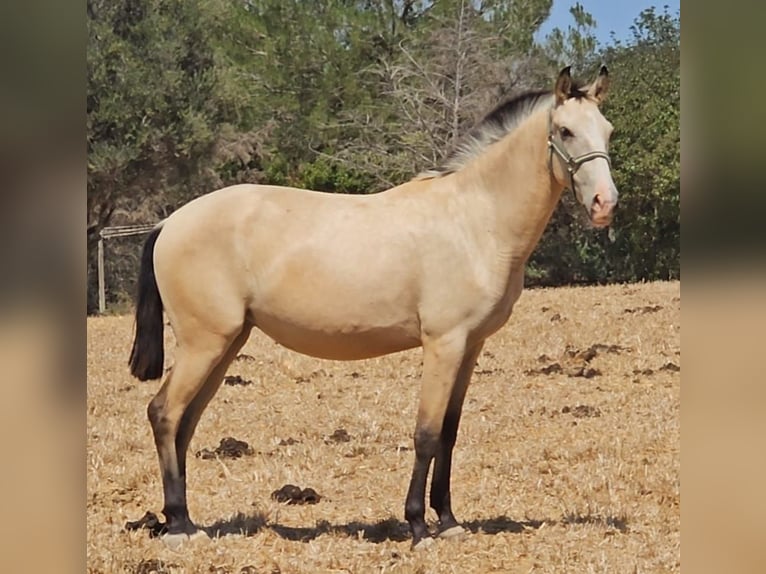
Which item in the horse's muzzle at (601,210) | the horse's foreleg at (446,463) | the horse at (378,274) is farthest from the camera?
the horse's foreleg at (446,463)

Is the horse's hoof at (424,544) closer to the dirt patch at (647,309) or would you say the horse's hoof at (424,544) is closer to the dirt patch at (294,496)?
the dirt patch at (294,496)

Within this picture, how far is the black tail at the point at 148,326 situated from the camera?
440 cm

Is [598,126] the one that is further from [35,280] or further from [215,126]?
[215,126]

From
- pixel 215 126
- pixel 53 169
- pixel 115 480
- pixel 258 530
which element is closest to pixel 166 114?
pixel 215 126

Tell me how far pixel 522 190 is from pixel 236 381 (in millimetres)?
2760

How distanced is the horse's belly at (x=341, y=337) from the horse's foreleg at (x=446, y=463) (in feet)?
1.02

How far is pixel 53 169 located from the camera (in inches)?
105

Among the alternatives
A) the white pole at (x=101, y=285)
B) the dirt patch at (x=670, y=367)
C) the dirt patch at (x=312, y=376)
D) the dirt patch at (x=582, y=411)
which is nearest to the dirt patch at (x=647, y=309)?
the dirt patch at (x=670, y=367)

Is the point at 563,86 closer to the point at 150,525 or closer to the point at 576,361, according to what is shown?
the point at 150,525

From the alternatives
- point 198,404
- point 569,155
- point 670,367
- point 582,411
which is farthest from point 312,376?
point 569,155

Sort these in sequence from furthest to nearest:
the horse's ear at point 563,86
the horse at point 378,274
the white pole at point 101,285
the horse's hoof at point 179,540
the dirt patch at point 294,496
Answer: the white pole at point 101,285 → the dirt patch at point 294,496 → the horse's hoof at point 179,540 → the horse at point 378,274 → the horse's ear at point 563,86

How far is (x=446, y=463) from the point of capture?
4.46 metres

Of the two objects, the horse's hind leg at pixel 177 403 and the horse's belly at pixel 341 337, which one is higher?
the horse's belly at pixel 341 337

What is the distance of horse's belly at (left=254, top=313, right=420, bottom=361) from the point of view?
14.0 ft
